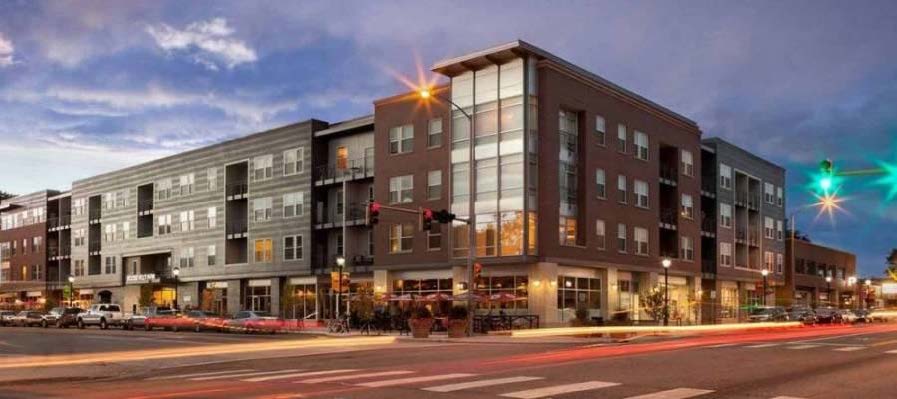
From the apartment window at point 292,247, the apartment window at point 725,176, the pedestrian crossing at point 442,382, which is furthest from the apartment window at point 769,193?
the pedestrian crossing at point 442,382

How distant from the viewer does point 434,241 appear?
176 ft

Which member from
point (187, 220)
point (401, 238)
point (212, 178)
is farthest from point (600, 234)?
point (187, 220)

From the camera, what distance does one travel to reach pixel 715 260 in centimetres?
7031

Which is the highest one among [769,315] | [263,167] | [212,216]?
[263,167]

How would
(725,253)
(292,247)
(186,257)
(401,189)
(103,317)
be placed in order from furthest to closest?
(186,257)
(725,253)
(292,247)
(103,317)
(401,189)

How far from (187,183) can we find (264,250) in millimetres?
11818

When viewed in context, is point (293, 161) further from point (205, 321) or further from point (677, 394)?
point (677, 394)

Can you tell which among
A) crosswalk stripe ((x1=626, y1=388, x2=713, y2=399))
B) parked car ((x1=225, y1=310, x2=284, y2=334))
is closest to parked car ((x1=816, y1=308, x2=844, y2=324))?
parked car ((x1=225, y1=310, x2=284, y2=334))

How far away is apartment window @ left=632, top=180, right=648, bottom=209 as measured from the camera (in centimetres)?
5836

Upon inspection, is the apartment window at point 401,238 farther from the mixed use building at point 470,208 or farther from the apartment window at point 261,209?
the apartment window at point 261,209

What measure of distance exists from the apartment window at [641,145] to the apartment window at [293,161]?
2305 cm

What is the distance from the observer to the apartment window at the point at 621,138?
56625 millimetres

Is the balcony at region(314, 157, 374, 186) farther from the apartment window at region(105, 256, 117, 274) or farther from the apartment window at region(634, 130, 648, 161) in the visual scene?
the apartment window at region(105, 256, 117, 274)

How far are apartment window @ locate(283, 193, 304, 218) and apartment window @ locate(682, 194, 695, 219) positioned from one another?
89.0 ft
